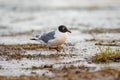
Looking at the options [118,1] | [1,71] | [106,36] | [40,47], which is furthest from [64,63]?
[118,1]

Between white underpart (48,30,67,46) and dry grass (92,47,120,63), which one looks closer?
dry grass (92,47,120,63)

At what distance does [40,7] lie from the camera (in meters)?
46.0

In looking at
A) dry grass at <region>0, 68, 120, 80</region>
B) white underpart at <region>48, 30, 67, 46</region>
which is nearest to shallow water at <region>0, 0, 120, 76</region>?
white underpart at <region>48, 30, 67, 46</region>

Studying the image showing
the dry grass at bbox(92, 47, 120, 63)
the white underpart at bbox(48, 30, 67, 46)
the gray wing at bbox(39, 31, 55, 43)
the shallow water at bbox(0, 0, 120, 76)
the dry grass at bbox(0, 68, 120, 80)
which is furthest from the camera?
the gray wing at bbox(39, 31, 55, 43)

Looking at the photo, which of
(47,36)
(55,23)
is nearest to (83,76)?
(47,36)

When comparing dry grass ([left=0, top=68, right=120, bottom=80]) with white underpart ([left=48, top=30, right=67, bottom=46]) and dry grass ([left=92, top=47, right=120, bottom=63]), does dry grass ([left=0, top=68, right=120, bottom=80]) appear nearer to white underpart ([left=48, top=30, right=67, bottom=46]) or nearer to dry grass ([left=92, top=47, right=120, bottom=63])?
dry grass ([left=92, top=47, right=120, bottom=63])

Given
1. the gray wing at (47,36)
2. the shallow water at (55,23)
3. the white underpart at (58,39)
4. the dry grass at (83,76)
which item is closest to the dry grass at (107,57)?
the shallow water at (55,23)

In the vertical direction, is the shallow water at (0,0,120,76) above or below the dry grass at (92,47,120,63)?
above

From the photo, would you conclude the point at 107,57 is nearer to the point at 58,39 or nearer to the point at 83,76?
the point at 83,76

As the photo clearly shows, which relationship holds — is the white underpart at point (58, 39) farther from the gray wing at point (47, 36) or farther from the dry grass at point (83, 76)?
the dry grass at point (83, 76)

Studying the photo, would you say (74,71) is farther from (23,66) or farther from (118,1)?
(118,1)

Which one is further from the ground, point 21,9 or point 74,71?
point 21,9

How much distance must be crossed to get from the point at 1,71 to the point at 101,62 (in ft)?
8.23

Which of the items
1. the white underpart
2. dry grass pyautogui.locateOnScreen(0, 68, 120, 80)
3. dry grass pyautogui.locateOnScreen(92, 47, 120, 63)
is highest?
the white underpart
